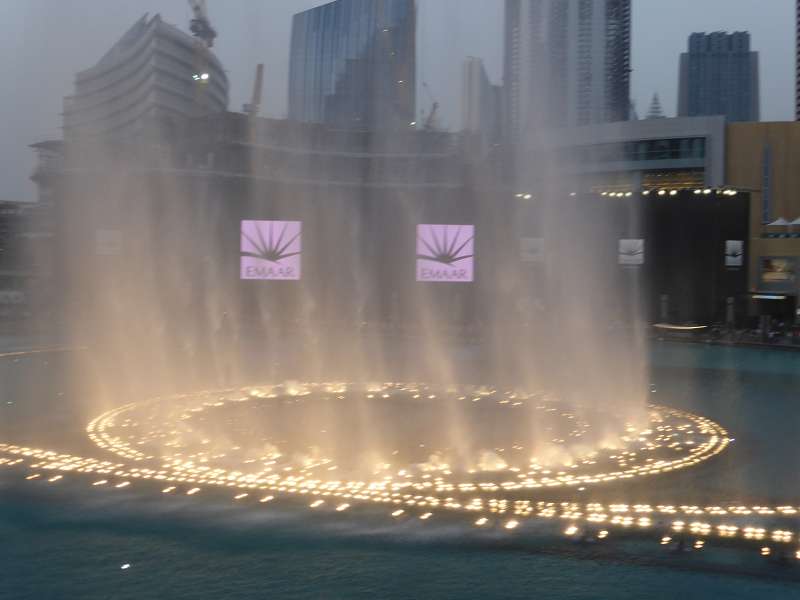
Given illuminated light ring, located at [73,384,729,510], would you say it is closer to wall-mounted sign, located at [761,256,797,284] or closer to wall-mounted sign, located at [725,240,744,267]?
wall-mounted sign, located at [725,240,744,267]

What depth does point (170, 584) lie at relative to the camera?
604cm

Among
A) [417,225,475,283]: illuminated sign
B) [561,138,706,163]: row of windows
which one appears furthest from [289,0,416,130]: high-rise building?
[561,138,706,163]: row of windows

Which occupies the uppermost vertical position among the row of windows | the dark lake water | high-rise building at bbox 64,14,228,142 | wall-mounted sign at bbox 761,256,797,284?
high-rise building at bbox 64,14,228,142

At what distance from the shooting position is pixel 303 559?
6.54 m

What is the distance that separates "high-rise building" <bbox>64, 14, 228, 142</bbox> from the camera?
146 feet

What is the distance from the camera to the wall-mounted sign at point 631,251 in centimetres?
3105

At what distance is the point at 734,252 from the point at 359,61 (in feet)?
82.0

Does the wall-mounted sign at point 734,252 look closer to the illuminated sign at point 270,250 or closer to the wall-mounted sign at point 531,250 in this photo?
the wall-mounted sign at point 531,250

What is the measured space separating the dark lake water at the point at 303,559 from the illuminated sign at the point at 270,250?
69.9 ft

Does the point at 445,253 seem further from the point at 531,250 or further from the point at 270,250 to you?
the point at 270,250

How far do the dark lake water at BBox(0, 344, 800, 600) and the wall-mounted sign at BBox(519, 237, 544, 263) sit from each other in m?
22.7

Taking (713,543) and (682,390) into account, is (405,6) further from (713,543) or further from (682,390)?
(713,543)

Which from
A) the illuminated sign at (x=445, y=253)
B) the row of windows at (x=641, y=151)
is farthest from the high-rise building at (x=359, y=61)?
the row of windows at (x=641, y=151)

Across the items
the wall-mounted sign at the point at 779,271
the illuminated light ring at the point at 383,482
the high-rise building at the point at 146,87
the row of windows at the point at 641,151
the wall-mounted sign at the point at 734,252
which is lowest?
the illuminated light ring at the point at 383,482
